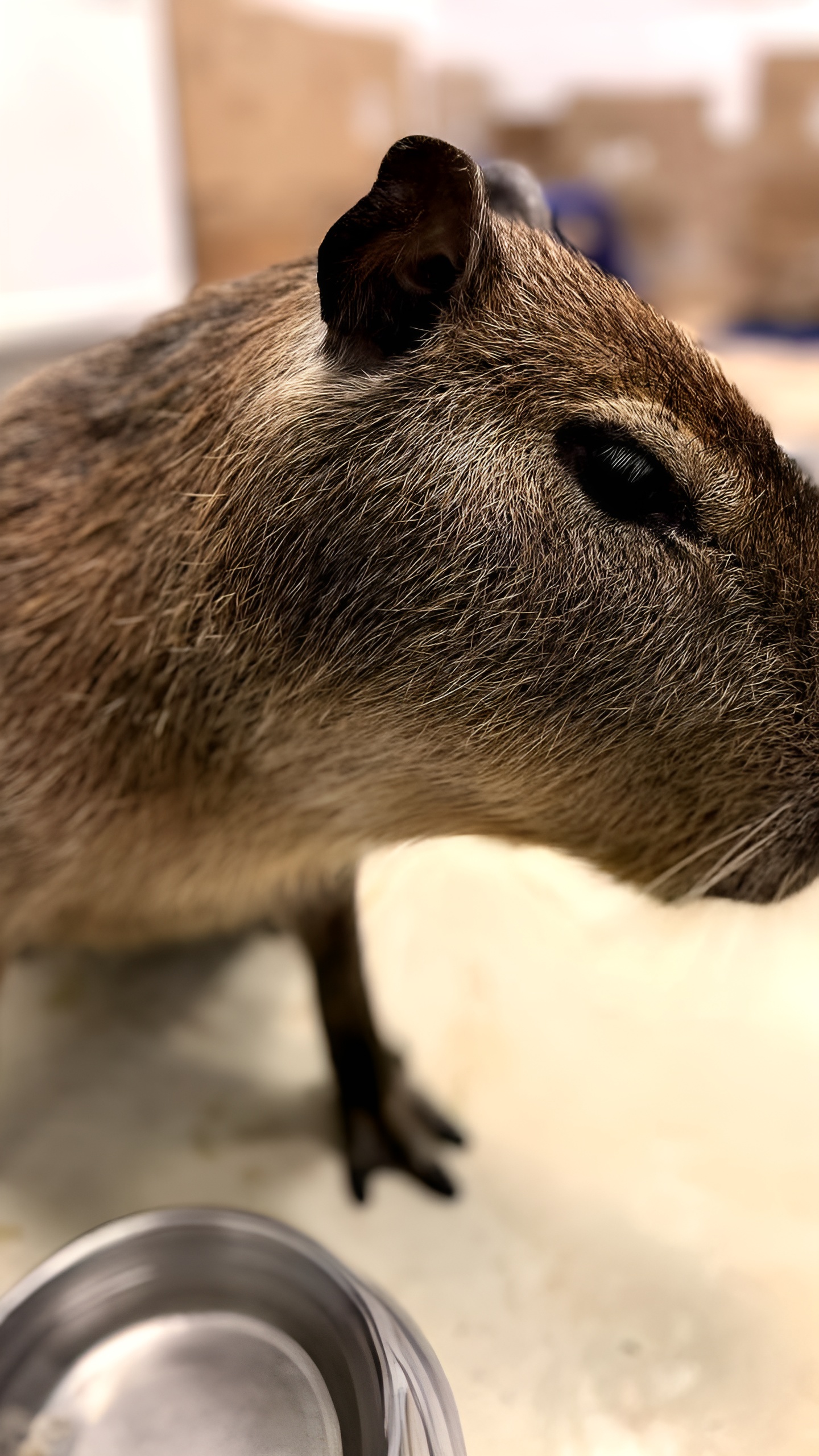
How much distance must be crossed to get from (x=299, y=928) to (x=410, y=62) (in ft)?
7.97

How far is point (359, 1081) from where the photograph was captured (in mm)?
1165

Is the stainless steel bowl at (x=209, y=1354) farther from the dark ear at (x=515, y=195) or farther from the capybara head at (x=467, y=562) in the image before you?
the dark ear at (x=515, y=195)

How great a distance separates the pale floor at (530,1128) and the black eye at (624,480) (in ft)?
0.89

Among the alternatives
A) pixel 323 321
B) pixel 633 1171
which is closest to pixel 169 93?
pixel 323 321

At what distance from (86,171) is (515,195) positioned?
162 cm

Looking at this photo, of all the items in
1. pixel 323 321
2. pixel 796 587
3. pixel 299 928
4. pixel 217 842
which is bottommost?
pixel 299 928

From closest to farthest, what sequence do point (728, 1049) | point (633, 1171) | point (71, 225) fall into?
point (633, 1171) → point (728, 1049) → point (71, 225)

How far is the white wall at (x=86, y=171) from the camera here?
2.01 meters

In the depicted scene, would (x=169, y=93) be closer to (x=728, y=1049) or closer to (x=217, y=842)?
(x=217, y=842)

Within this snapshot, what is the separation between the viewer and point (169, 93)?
236 cm

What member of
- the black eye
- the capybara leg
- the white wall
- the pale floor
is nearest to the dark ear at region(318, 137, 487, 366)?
the black eye

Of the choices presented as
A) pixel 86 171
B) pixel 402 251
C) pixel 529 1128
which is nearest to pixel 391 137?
pixel 86 171

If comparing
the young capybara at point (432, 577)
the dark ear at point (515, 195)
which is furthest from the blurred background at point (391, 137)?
the young capybara at point (432, 577)

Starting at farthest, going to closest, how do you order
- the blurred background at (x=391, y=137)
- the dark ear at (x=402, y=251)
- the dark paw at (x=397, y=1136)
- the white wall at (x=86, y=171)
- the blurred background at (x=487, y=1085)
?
the blurred background at (x=391, y=137), the white wall at (x=86, y=171), the dark paw at (x=397, y=1136), the blurred background at (x=487, y=1085), the dark ear at (x=402, y=251)
